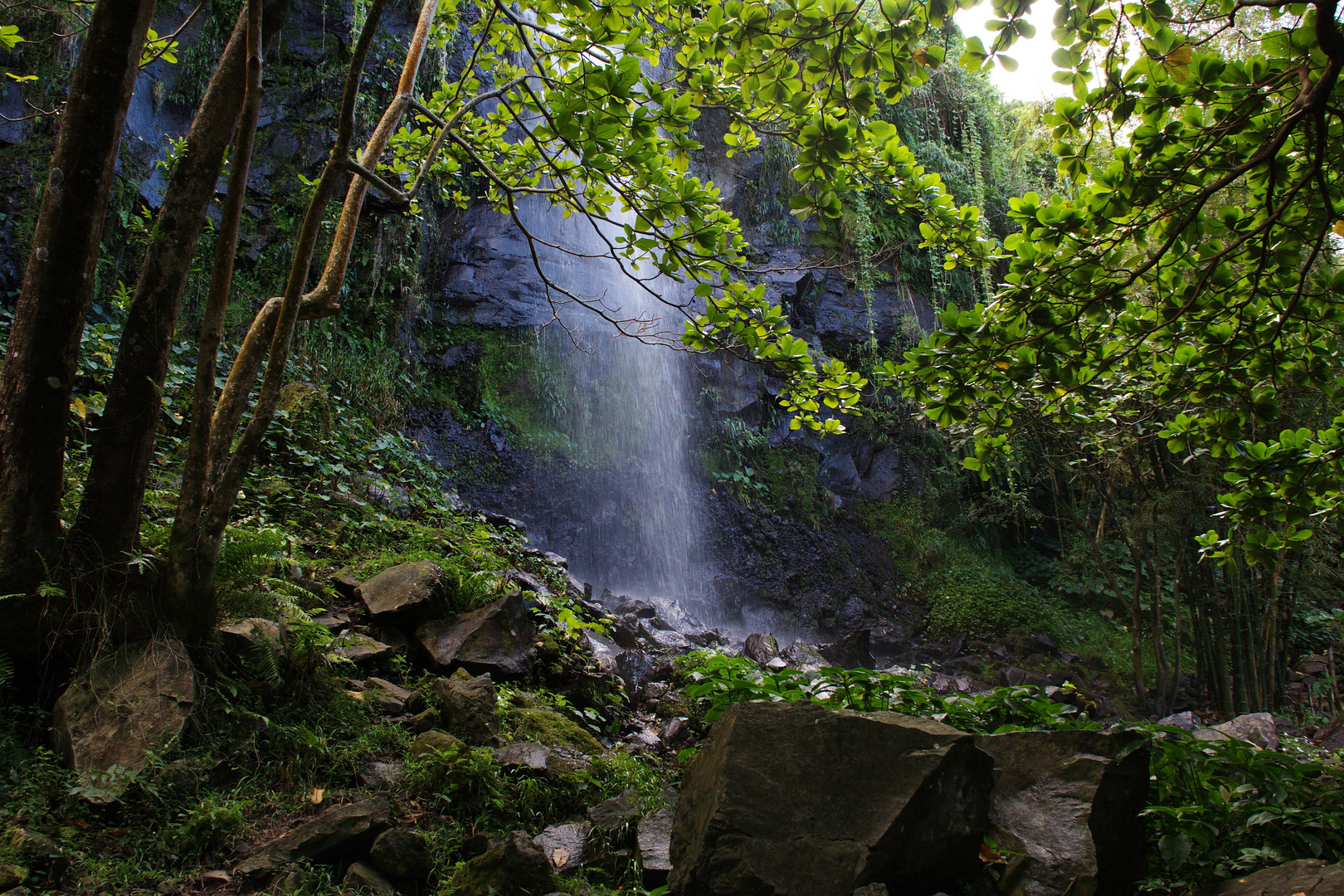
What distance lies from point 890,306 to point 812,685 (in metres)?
12.1

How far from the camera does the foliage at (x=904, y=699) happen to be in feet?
9.73

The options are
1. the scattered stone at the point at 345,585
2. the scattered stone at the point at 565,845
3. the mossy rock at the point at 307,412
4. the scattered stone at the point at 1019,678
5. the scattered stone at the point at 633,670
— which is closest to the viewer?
the scattered stone at the point at 565,845

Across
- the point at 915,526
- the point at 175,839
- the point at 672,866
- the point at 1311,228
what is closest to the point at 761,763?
the point at 672,866

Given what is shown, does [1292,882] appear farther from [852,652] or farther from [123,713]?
[852,652]

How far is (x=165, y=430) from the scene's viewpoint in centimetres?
510

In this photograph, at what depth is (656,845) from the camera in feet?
8.50

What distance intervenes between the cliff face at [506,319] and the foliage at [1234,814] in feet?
25.0

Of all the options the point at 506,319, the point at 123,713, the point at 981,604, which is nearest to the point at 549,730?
the point at 123,713

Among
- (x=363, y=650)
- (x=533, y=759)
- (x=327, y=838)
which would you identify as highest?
(x=363, y=650)

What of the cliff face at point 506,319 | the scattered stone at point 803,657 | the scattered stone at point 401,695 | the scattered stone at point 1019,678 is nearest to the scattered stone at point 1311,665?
the scattered stone at point 1019,678

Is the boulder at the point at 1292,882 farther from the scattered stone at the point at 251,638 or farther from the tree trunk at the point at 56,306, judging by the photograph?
the tree trunk at the point at 56,306

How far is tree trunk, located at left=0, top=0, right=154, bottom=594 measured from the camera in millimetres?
2369

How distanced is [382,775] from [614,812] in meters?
0.99

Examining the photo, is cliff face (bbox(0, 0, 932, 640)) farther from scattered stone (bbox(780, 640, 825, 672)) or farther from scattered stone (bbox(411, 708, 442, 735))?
scattered stone (bbox(411, 708, 442, 735))
